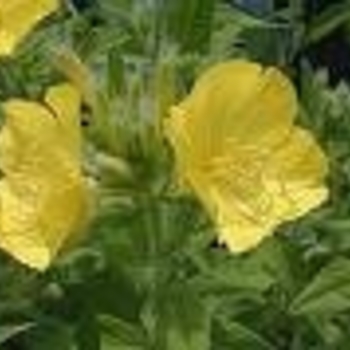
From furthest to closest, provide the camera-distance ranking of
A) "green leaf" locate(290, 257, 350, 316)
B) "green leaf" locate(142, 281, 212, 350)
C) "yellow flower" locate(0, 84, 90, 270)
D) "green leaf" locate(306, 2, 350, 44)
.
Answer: "green leaf" locate(306, 2, 350, 44) < "green leaf" locate(290, 257, 350, 316) < "green leaf" locate(142, 281, 212, 350) < "yellow flower" locate(0, 84, 90, 270)

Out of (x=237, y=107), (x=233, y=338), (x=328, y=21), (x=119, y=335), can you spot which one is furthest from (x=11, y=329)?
(x=328, y=21)

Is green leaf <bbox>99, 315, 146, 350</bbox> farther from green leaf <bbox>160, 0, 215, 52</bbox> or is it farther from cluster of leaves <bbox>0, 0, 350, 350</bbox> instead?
green leaf <bbox>160, 0, 215, 52</bbox>

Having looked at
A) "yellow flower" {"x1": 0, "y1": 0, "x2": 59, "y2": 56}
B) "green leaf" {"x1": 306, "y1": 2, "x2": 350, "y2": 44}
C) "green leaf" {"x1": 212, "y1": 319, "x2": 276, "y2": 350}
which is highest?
"yellow flower" {"x1": 0, "y1": 0, "x2": 59, "y2": 56}

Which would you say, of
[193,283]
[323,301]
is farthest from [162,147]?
[323,301]

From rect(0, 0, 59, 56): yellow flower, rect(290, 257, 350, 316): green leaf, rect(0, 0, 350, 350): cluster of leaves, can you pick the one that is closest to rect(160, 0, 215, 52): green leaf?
rect(0, 0, 350, 350): cluster of leaves

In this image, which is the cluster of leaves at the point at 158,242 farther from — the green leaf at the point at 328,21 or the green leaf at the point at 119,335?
the green leaf at the point at 328,21

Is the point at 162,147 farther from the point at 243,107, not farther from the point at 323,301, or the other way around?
the point at 323,301

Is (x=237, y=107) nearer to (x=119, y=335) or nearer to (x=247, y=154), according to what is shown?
(x=247, y=154)
